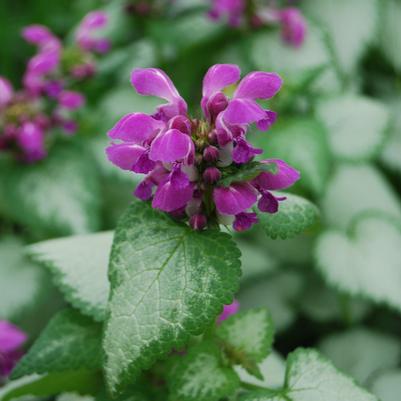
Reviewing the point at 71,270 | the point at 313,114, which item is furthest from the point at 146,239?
the point at 313,114

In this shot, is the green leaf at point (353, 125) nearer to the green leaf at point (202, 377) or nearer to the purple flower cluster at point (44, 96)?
the purple flower cluster at point (44, 96)

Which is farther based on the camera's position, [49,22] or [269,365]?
[49,22]

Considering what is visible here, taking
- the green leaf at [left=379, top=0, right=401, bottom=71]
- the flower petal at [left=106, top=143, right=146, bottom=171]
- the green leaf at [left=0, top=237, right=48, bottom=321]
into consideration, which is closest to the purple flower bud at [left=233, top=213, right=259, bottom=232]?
the flower petal at [left=106, top=143, right=146, bottom=171]

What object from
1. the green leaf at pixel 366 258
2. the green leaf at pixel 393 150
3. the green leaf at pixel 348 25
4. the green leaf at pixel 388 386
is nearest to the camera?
the green leaf at pixel 388 386

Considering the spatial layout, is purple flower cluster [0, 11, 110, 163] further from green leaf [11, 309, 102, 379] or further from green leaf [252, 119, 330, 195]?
green leaf [11, 309, 102, 379]

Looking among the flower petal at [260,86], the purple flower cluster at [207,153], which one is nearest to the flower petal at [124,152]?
the purple flower cluster at [207,153]

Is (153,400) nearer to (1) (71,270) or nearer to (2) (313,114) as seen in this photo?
(1) (71,270)
